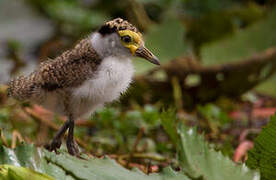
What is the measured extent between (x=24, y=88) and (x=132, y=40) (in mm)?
261

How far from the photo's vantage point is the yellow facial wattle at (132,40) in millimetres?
1175

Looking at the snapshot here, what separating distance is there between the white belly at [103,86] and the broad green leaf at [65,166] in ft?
0.81

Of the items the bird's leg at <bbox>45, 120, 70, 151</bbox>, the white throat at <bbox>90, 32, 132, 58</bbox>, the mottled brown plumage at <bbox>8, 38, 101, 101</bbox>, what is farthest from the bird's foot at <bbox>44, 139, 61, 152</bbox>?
the white throat at <bbox>90, 32, 132, 58</bbox>

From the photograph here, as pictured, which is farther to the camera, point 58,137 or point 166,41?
point 166,41

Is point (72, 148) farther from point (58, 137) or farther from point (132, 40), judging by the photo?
point (132, 40)

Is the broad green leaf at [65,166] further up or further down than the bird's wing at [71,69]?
further down

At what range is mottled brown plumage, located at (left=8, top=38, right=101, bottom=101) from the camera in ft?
3.81

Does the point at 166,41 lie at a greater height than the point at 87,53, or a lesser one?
greater

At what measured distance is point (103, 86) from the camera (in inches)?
45.7

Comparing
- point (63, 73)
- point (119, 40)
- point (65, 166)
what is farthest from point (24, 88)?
point (65, 166)

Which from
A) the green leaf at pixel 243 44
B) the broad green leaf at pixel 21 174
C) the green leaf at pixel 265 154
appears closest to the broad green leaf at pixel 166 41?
A: the green leaf at pixel 243 44

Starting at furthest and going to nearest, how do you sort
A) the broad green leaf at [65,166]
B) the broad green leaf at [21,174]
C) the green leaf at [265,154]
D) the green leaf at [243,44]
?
the green leaf at [243,44] → the green leaf at [265,154] → the broad green leaf at [65,166] → the broad green leaf at [21,174]

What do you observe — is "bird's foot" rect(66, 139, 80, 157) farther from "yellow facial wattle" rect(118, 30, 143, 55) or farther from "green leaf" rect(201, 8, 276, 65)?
"green leaf" rect(201, 8, 276, 65)

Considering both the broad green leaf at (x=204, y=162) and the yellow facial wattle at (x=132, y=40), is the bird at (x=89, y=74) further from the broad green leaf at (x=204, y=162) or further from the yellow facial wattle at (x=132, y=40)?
the broad green leaf at (x=204, y=162)
